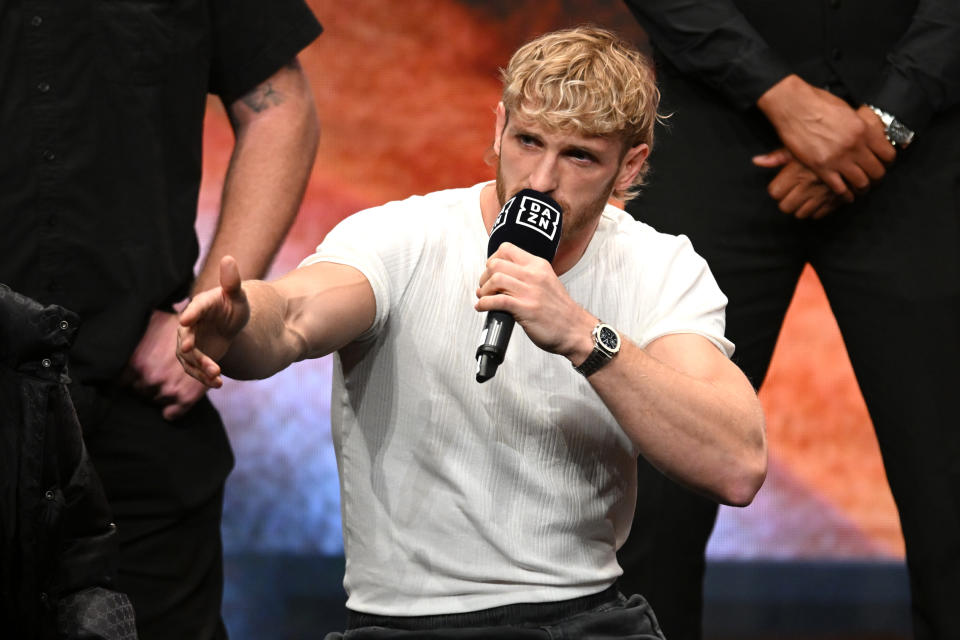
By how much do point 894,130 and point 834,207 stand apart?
6.4 inches

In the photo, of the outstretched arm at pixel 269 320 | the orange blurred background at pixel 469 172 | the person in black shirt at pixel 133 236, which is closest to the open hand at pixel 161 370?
the person in black shirt at pixel 133 236

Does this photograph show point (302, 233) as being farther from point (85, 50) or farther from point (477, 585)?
point (477, 585)

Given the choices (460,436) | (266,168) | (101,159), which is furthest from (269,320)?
(266,168)

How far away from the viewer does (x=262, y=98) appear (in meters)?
2.42

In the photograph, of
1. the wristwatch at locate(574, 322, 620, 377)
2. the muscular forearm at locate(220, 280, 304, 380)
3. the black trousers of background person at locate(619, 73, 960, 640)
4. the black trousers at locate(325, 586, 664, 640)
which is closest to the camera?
the muscular forearm at locate(220, 280, 304, 380)

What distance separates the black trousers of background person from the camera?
2.32m

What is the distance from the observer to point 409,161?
371 cm

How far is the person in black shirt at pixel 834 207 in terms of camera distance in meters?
2.33

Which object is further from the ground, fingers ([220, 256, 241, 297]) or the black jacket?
fingers ([220, 256, 241, 297])

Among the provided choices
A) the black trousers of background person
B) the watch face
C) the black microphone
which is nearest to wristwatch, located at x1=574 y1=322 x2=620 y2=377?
the watch face

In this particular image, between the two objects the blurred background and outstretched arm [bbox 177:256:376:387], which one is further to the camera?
the blurred background

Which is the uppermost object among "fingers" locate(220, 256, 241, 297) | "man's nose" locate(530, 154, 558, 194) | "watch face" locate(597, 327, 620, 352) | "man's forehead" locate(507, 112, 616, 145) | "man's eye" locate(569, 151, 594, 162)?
"man's forehead" locate(507, 112, 616, 145)

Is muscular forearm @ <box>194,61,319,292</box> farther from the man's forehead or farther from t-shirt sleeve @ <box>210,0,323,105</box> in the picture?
the man's forehead

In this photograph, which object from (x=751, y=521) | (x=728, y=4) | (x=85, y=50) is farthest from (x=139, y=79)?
(x=751, y=521)
